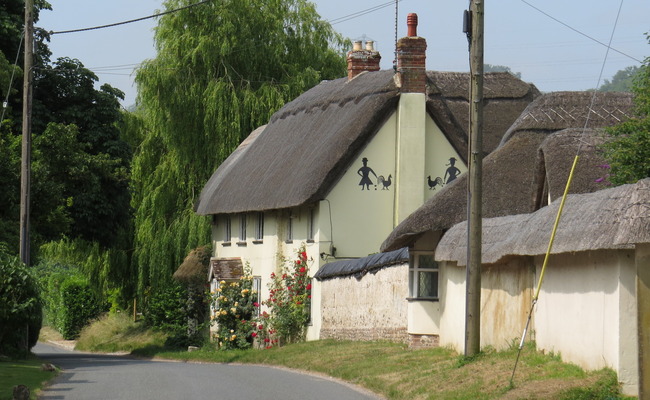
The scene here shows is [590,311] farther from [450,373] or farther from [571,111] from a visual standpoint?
[571,111]

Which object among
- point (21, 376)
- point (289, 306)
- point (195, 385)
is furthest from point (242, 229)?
point (195, 385)

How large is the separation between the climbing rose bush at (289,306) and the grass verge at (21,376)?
8.26 meters

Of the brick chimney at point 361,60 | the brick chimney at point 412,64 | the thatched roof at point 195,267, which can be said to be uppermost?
the brick chimney at point 361,60

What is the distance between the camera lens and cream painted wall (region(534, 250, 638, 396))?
45.5ft

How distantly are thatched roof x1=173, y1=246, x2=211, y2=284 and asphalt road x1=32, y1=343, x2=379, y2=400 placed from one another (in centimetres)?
1350

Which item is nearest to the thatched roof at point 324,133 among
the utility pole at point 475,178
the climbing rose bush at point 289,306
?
the climbing rose bush at point 289,306

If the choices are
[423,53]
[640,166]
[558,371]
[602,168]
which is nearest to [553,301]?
[558,371]

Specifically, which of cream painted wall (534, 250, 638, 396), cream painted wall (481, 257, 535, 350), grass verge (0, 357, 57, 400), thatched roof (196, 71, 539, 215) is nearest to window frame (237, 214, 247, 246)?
thatched roof (196, 71, 539, 215)

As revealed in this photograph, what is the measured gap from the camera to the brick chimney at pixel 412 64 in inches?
1208

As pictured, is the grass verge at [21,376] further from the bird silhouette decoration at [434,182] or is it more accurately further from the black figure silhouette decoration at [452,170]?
the black figure silhouette decoration at [452,170]

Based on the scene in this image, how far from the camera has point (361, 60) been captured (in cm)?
3612

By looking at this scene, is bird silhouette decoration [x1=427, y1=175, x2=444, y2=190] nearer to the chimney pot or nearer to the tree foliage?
the chimney pot

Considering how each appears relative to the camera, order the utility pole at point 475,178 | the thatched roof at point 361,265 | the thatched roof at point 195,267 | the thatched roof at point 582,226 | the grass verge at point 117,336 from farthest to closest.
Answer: the grass verge at point 117,336 → the thatched roof at point 195,267 → the thatched roof at point 361,265 → the utility pole at point 475,178 → the thatched roof at point 582,226

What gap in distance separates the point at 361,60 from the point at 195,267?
29.7 ft
